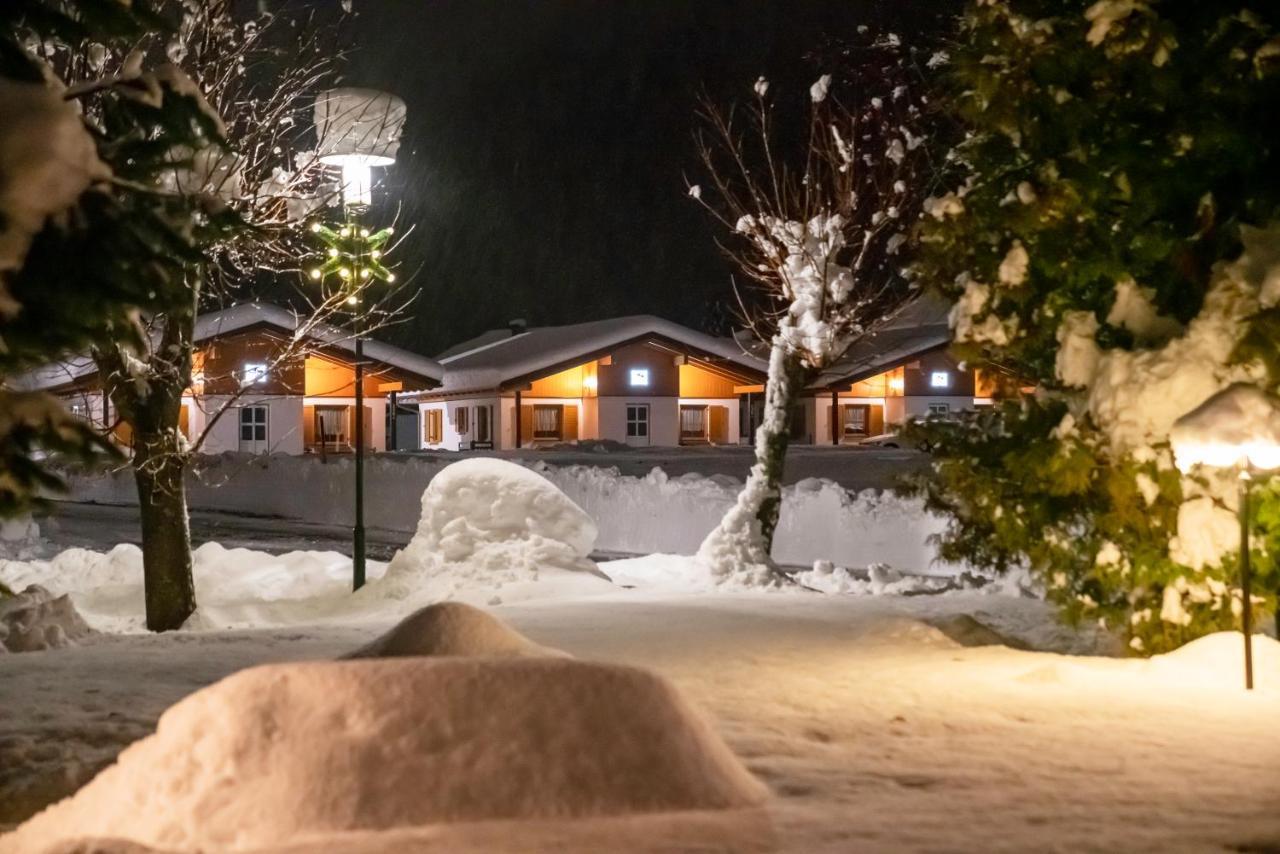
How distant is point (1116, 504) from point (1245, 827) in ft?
19.1

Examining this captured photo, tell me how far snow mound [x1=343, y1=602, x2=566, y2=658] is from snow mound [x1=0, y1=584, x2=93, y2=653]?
7.34 metres

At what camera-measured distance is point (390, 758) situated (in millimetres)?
5621

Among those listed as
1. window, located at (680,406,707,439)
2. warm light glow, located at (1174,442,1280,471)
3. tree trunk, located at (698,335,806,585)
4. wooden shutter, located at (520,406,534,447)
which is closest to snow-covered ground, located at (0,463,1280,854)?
tree trunk, located at (698,335,806,585)

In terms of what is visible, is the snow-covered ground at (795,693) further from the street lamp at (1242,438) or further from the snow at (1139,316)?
the snow at (1139,316)

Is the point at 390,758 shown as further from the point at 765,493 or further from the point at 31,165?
the point at 765,493

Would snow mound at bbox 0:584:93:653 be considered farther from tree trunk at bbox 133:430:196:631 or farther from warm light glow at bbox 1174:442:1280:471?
warm light glow at bbox 1174:442:1280:471

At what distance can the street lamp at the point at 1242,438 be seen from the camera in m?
9.38

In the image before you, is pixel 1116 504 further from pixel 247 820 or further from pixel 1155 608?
Answer: pixel 247 820

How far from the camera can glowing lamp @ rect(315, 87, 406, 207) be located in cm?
1648

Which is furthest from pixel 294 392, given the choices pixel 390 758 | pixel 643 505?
pixel 390 758

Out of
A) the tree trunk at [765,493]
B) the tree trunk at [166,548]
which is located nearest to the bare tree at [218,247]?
the tree trunk at [166,548]

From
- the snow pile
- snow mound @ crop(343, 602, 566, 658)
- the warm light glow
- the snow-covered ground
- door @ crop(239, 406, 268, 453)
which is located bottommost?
the snow pile

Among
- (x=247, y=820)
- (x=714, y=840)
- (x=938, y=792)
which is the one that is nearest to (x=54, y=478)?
(x=247, y=820)

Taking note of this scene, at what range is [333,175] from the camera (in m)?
17.4
